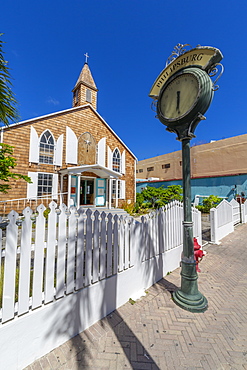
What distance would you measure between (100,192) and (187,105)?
1065 cm

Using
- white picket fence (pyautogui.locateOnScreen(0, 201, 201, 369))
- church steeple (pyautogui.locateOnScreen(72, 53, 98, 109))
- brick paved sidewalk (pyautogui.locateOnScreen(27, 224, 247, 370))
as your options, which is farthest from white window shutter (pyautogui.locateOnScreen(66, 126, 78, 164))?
brick paved sidewalk (pyautogui.locateOnScreen(27, 224, 247, 370))

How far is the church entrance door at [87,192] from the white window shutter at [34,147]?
3.55 m

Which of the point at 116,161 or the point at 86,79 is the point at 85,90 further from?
the point at 116,161

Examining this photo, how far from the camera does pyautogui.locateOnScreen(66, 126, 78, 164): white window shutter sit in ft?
37.4

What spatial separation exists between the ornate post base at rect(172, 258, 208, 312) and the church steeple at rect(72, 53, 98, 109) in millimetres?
14576

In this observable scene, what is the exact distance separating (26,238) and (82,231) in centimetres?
70

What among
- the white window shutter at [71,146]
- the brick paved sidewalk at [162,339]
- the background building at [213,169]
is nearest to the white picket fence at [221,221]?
the brick paved sidewalk at [162,339]

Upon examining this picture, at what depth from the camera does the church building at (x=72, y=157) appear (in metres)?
9.81

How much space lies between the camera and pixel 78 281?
2256mm

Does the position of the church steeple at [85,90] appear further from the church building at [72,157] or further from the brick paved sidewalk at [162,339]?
the brick paved sidewalk at [162,339]

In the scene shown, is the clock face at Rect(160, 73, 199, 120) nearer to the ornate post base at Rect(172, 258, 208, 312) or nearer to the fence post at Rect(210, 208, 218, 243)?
the ornate post base at Rect(172, 258, 208, 312)

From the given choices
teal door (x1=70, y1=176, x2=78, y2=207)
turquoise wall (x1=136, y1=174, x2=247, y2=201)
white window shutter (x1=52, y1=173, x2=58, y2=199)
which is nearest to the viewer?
white window shutter (x1=52, y1=173, x2=58, y2=199)

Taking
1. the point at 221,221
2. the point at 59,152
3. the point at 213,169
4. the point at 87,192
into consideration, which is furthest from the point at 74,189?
the point at 213,169

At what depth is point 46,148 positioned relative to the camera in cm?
1067
